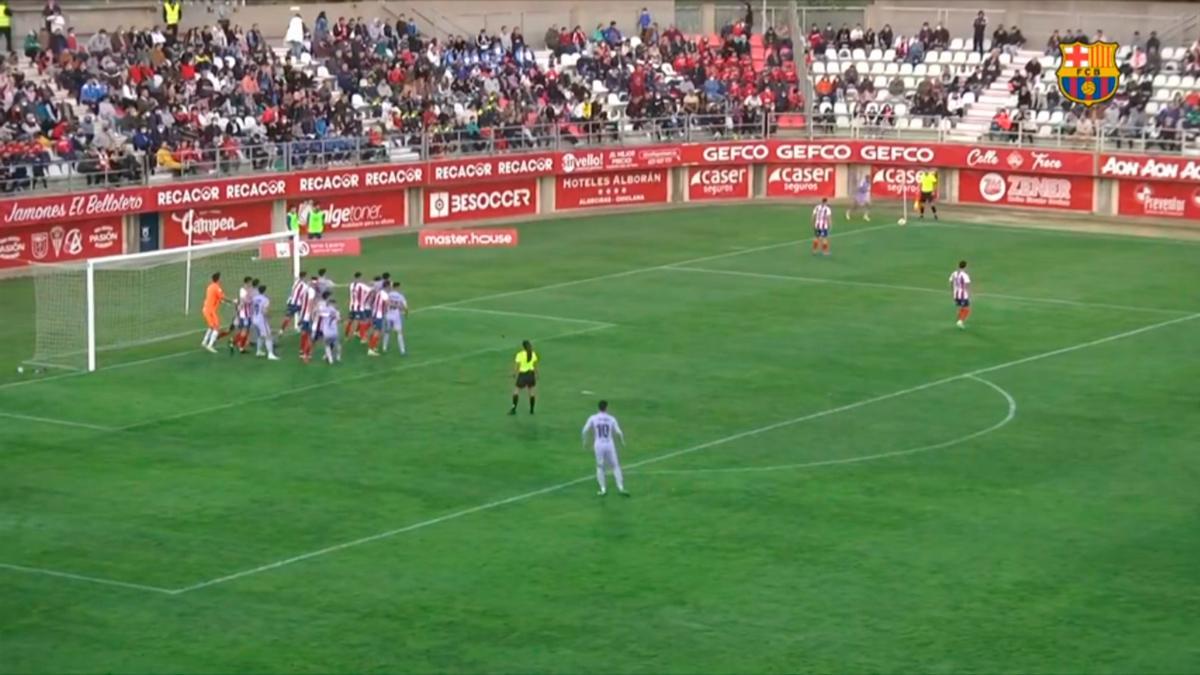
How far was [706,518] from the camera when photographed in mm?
32656

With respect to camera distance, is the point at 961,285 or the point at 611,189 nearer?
the point at 961,285

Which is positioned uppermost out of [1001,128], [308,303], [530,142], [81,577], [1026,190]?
[1001,128]

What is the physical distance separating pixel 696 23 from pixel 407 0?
41.3 ft

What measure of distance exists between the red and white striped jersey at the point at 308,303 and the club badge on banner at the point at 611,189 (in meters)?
25.0

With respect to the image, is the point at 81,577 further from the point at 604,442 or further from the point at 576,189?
the point at 576,189

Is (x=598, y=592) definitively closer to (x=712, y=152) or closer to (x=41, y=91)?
(x=41, y=91)

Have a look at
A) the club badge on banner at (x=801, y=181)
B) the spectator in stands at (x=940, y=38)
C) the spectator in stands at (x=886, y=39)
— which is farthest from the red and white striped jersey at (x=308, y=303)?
the spectator in stands at (x=886, y=39)

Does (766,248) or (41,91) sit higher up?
(41,91)

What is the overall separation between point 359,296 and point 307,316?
70.8 inches

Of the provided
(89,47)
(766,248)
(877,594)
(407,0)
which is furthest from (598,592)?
(407,0)

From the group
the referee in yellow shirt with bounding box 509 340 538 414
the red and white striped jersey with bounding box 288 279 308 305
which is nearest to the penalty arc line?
the referee in yellow shirt with bounding box 509 340 538 414

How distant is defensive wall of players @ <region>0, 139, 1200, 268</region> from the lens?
2250 inches

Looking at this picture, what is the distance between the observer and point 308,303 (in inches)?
1748

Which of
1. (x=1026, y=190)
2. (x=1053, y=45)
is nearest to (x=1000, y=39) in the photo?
(x=1053, y=45)
